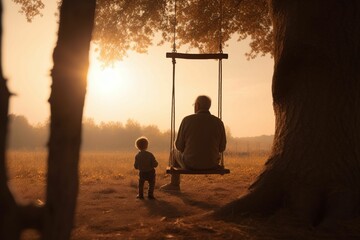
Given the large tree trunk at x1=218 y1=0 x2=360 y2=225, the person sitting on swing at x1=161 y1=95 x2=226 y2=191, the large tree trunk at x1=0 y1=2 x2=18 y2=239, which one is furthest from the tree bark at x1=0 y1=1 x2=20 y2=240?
the person sitting on swing at x1=161 y1=95 x2=226 y2=191

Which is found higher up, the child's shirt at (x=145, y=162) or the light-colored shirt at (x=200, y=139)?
the light-colored shirt at (x=200, y=139)

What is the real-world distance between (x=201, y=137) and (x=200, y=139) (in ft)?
0.12

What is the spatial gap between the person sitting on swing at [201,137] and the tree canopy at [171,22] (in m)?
5.75

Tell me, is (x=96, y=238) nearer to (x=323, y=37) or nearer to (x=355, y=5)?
(x=323, y=37)

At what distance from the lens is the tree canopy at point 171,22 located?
39.1 ft

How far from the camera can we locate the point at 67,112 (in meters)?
2.48

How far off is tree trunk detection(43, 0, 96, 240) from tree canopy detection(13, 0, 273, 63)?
370 inches

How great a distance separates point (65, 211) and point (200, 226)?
86.0 inches

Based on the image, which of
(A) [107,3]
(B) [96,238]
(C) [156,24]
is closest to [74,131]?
(B) [96,238]

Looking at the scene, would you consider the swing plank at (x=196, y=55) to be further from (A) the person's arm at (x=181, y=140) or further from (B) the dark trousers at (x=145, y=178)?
(B) the dark trousers at (x=145, y=178)

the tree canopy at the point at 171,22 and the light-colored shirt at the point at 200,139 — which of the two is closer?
the light-colored shirt at the point at 200,139

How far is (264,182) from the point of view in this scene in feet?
16.8

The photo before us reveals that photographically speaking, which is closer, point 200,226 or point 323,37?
point 200,226

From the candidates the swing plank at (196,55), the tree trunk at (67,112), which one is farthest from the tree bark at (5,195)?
the swing plank at (196,55)
